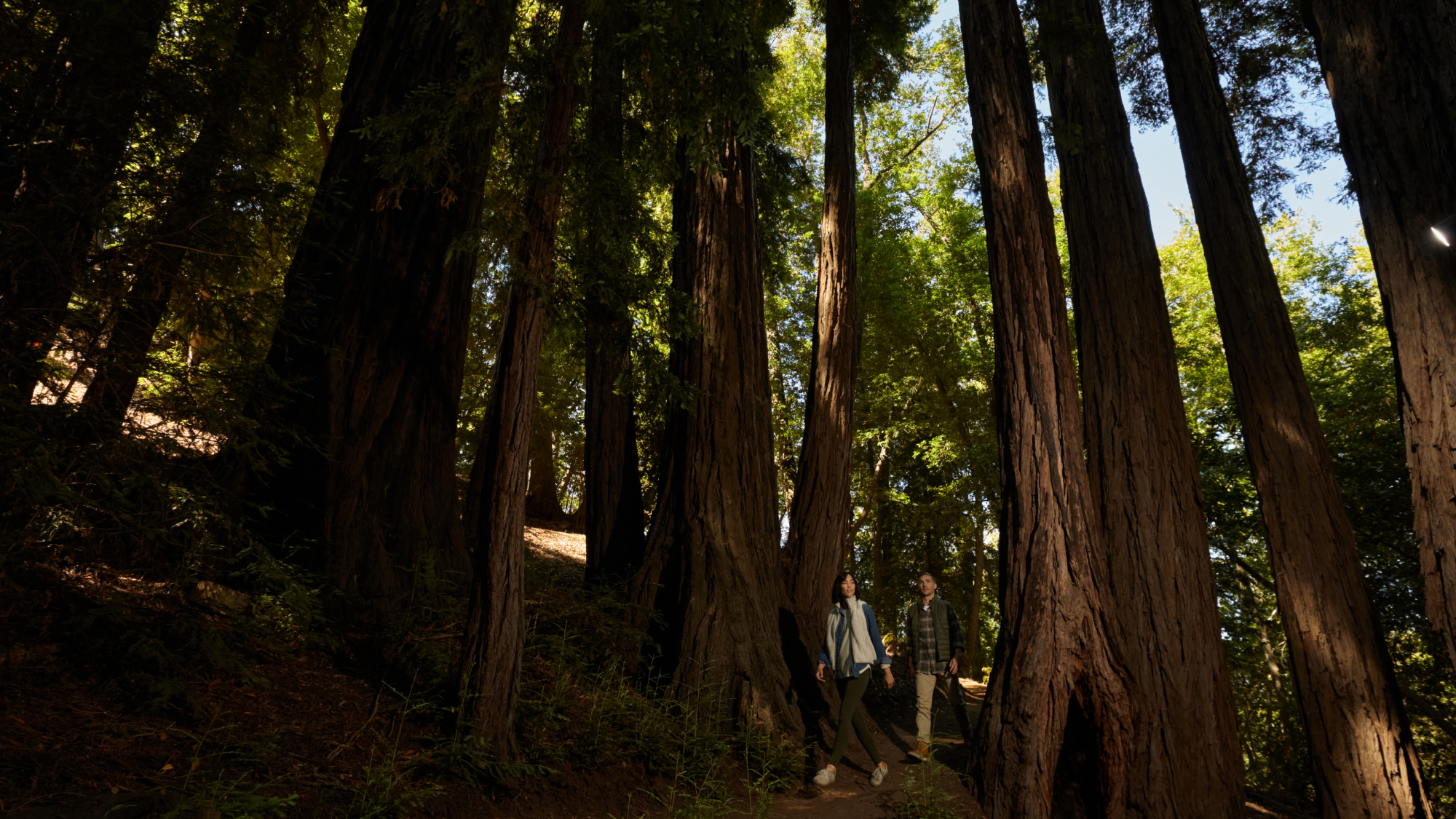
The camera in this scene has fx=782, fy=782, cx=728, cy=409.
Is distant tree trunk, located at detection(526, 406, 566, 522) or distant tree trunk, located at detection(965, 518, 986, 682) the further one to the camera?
distant tree trunk, located at detection(965, 518, 986, 682)

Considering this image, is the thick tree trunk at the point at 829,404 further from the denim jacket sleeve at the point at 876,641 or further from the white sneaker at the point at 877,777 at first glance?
the denim jacket sleeve at the point at 876,641

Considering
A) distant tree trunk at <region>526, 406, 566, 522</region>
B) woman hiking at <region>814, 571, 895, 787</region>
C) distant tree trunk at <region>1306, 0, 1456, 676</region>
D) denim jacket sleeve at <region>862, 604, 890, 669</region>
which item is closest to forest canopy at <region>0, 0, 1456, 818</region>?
distant tree trunk at <region>1306, 0, 1456, 676</region>

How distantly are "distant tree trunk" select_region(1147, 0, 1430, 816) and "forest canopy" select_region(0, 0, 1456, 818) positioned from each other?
0.04 metres

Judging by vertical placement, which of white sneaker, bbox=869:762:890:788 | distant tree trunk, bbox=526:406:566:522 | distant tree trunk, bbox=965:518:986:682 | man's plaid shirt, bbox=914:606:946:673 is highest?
distant tree trunk, bbox=526:406:566:522

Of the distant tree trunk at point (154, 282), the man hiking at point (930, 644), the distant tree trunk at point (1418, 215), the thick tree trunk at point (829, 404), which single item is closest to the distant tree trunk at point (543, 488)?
the thick tree trunk at point (829, 404)

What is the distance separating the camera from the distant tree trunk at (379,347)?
655cm

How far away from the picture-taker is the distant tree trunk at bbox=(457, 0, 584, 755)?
4992mm

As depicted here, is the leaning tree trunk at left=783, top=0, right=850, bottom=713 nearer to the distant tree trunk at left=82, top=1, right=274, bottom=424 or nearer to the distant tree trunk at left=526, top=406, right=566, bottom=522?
→ the distant tree trunk at left=82, top=1, right=274, bottom=424

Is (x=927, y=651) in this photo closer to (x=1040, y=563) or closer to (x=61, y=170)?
(x=1040, y=563)

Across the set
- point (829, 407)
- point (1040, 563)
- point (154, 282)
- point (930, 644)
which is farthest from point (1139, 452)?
point (154, 282)

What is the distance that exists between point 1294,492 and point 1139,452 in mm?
1352

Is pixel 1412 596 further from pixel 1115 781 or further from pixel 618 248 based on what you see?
pixel 618 248

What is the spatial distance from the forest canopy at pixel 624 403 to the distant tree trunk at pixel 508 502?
0.09 ft

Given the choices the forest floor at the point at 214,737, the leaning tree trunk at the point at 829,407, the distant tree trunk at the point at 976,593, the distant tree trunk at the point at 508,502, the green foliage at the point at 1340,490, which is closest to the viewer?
the forest floor at the point at 214,737
